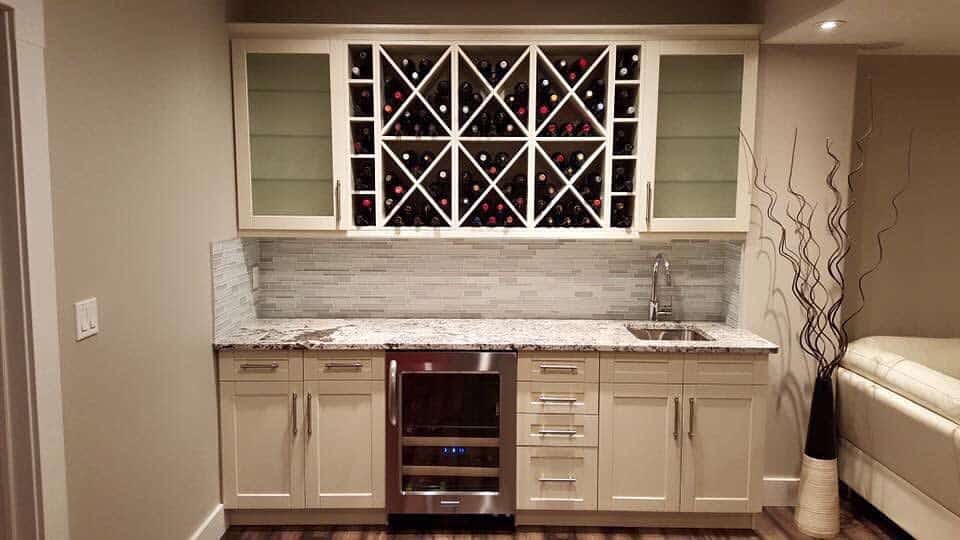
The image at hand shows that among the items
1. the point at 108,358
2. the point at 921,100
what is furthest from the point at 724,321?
the point at 108,358

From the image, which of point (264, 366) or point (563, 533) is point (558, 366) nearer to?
point (563, 533)

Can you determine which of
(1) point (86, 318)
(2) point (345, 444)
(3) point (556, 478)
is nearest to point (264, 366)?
(2) point (345, 444)

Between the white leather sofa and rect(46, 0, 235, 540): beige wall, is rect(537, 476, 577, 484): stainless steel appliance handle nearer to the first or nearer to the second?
the white leather sofa

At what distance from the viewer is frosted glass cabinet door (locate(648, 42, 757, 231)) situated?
3.04 metres

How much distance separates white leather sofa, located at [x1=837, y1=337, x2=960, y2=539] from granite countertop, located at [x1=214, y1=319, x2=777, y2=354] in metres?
0.56

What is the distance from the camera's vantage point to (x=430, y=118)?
10.3 feet

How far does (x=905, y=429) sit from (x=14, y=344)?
10.9 feet

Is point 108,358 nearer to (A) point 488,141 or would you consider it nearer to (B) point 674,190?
(A) point 488,141

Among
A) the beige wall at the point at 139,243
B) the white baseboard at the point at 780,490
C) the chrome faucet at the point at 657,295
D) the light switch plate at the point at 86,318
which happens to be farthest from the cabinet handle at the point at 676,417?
the light switch plate at the point at 86,318

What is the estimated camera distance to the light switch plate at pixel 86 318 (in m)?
1.79

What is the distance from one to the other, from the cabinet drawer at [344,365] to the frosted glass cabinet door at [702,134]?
154 centimetres

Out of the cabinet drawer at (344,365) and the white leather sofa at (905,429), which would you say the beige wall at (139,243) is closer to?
the cabinet drawer at (344,365)

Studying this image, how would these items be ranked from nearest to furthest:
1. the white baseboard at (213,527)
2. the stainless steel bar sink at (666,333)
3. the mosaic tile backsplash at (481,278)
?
the white baseboard at (213,527) < the stainless steel bar sink at (666,333) < the mosaic tile backsplash at (481,278)

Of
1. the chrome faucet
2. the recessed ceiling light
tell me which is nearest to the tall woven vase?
the chrome faucet
